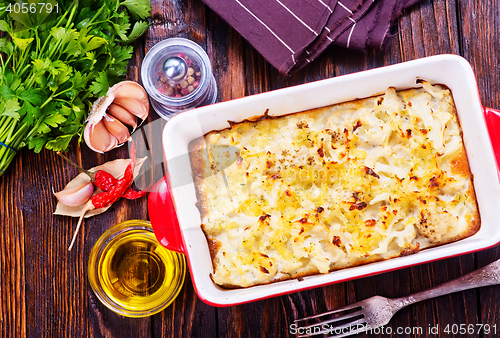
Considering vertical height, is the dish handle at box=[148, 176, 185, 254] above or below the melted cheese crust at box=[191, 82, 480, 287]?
below

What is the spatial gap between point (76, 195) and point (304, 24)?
135 centimetres

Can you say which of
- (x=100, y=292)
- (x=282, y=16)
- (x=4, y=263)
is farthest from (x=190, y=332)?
(x=282, y=16)

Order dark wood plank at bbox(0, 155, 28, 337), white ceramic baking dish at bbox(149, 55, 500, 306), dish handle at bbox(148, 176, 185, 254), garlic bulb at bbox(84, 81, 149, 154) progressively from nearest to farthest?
white ceramic baking dish at bbox(149, 55, 500, 306) → dish handle at bbox(148, 176, 185, 254) → garlic bulb at bbox(84, 81, 149, 154) → dark wood plank at bbox(0, 155, 28, 337)

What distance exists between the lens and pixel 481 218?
1.58 m

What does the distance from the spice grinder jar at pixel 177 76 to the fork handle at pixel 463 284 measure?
4.39 feet

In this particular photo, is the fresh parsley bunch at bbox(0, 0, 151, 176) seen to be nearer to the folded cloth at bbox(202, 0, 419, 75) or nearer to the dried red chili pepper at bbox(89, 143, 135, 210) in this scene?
the dried red chili pepper at bbox(89, 143, 135, 210)

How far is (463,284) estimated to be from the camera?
1738mm

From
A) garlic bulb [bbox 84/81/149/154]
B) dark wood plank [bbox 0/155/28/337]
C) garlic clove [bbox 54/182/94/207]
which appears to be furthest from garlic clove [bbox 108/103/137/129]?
dark wood plank [bbox 0/155/28/337]

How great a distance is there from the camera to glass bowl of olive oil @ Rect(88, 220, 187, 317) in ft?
5.76

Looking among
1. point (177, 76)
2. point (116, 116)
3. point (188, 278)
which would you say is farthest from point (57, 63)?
point (188, 278)

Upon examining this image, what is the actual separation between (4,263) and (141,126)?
38.7 inches

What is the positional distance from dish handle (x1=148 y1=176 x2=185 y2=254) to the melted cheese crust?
0.13 meters

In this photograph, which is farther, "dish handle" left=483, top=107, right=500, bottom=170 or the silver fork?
the silver fork

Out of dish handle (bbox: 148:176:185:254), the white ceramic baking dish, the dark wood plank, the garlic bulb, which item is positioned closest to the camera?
the white ceramic baking dish
